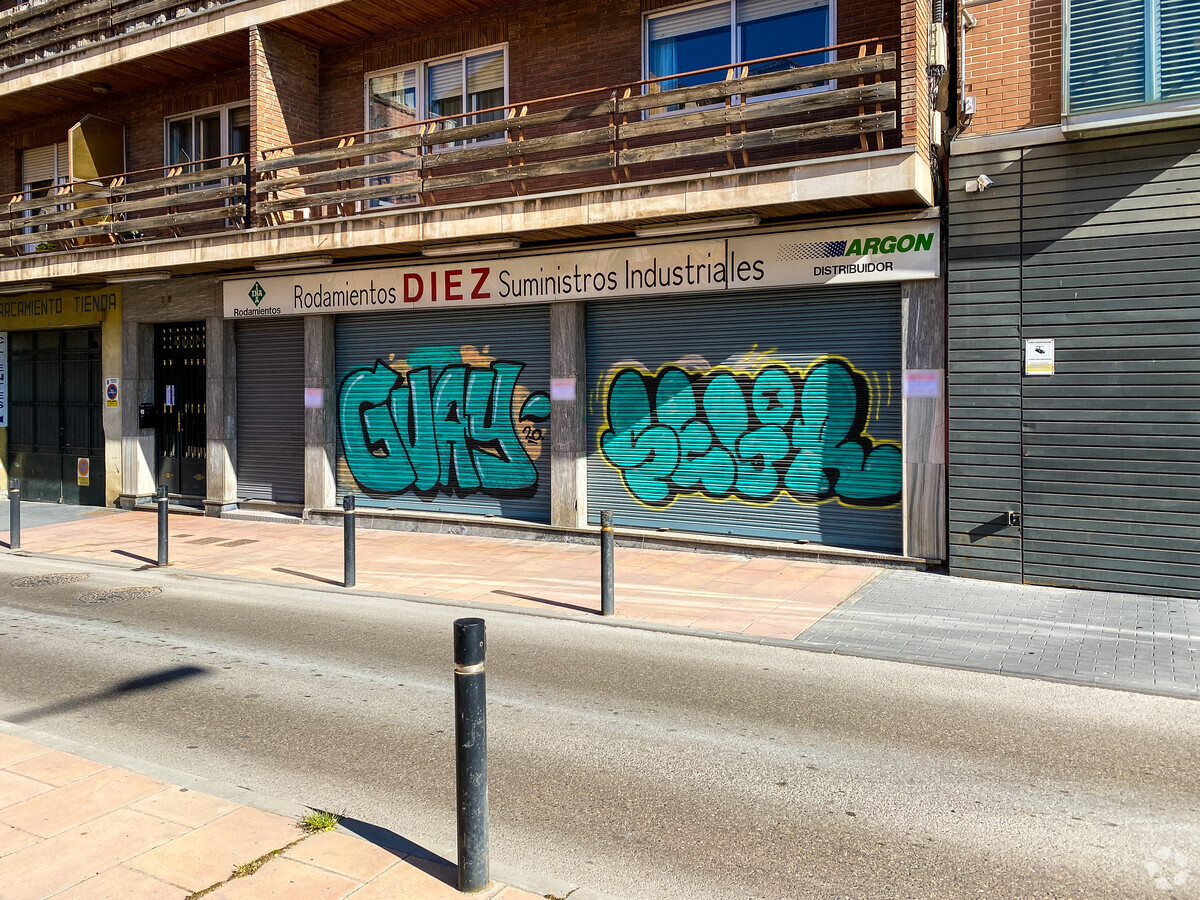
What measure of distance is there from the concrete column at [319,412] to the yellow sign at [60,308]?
5.19m

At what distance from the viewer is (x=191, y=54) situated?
16.3m

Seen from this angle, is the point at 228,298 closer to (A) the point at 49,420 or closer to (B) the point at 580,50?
(A) the point at 49,420

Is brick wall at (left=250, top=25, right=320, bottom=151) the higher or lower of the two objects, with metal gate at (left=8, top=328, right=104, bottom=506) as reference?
higher

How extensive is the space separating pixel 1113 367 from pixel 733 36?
20.6ft

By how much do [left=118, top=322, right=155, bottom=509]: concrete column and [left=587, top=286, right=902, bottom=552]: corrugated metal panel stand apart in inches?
380

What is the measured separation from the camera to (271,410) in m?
16.7

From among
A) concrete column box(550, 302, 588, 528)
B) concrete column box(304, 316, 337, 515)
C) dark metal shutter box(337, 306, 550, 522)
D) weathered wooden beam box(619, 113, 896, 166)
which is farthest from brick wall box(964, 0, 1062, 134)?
concrete column box(304, 316, 337, 515)

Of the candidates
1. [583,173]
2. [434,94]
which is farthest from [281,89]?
[583,173]

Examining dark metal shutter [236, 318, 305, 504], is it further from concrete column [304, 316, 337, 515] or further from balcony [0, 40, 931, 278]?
balcony [0, 40, 931, 278]

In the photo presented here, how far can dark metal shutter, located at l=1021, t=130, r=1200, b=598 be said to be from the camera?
9.51m

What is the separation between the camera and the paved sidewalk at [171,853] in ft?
12.5

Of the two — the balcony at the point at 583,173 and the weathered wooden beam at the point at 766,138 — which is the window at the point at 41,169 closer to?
the balcony at the point at 583,173

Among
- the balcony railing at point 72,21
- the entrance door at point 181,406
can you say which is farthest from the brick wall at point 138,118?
the entrance door at point 181,406

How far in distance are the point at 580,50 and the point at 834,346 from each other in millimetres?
5710
